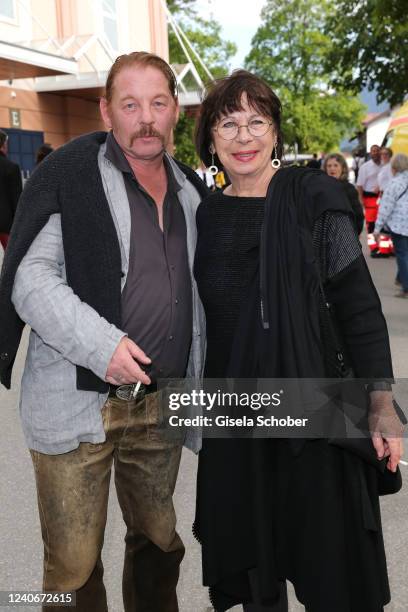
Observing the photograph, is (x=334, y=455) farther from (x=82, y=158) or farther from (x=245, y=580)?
(x=82, y=158)

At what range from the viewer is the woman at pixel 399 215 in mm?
10727

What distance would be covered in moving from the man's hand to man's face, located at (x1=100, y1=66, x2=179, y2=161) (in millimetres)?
668

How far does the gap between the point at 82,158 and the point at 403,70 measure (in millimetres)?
21614

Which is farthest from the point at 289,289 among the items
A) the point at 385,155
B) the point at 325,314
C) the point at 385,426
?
the point at 385,155

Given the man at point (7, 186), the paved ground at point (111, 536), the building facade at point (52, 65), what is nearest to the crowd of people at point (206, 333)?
the paved ground at point (111, 536)

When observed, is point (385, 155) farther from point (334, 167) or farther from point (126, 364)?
point (126, 364)

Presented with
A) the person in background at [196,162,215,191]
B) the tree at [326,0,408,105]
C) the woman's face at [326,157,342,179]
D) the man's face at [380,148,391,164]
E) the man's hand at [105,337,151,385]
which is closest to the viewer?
the man's hand at [105,337,151,385]

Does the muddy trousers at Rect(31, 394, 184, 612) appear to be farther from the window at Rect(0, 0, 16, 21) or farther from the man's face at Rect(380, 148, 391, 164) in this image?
the window at Rect(0, 0, 16, 21)

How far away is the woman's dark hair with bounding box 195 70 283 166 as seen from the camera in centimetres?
258

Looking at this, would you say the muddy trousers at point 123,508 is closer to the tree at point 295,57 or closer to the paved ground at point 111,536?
the paved ground at point 111,536

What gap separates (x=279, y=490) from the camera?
2492 mm

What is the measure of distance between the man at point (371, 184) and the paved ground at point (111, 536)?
1170cm

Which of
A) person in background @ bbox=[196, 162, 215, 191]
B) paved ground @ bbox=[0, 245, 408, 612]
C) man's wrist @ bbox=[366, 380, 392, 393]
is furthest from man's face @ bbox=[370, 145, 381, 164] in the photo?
man's wrist @ bbox=[366, 380, 392, 393]

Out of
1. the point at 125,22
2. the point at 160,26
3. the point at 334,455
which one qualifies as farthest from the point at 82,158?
the point at 160,26
